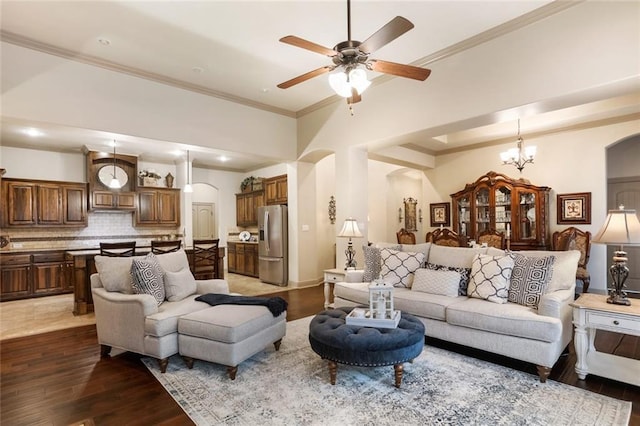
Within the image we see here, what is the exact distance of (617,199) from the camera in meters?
6.38

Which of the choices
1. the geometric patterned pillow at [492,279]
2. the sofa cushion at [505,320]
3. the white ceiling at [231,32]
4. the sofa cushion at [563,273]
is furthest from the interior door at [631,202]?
the sofa cushion at [505,320]

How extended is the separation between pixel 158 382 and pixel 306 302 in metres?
2.88

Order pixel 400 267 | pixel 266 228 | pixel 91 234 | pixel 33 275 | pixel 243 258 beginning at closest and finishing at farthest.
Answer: pixel 400 267 < pixel 33 275 < pixel 266 228 < pixel 91 234 < pixel 243 258

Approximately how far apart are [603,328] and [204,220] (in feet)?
31.1

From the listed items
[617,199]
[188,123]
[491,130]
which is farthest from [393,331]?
[617,199]

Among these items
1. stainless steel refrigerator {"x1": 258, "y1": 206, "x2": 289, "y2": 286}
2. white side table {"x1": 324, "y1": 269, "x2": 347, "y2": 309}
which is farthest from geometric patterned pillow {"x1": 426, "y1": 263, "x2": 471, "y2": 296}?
stainless steel refrigerator {"x1": 258, "y1": 206, "x2": 289, "y2": 286}

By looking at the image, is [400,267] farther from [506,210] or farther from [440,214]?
[440,214]

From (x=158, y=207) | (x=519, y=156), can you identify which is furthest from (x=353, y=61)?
(x=158, y=207)

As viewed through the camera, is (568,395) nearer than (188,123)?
Yes

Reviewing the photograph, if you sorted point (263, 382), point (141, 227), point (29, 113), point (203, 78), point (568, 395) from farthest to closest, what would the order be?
point (141, 227) → point (203, 78) → point (29, 113) → point (263, 382) → point (568, 395)

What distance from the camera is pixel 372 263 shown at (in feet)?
14.0

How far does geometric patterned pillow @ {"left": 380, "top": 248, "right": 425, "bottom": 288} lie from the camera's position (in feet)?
12.8

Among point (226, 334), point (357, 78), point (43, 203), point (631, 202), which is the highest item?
point (357, 78)

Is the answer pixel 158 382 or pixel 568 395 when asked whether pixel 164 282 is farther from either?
pixel 568 395
